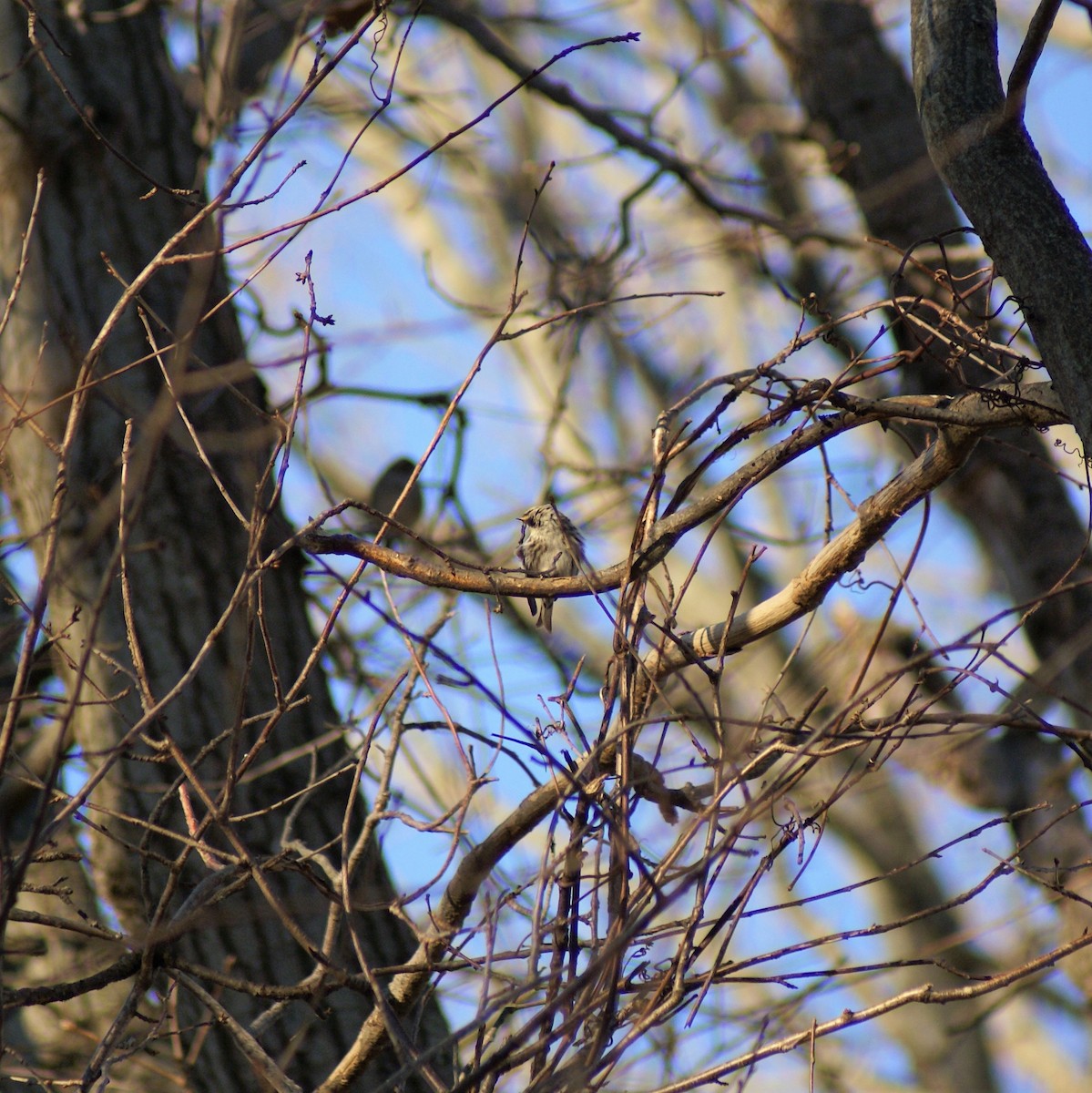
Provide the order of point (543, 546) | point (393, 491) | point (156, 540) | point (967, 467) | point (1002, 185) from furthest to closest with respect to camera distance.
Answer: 1. point (967, 467)
2. point (393, 491)
3. point (543, 546)
4. point (156, 540)
5. point (1002, 185)

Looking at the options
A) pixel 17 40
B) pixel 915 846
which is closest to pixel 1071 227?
pixel 17 40

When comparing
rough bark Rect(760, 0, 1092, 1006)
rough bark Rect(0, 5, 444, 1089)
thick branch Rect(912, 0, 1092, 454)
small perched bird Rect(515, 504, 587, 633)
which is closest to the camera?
thick branch Rect(912, 0, 1092, 454)

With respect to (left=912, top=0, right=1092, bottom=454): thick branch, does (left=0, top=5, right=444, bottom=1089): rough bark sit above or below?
above

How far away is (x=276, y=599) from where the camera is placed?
3957mm

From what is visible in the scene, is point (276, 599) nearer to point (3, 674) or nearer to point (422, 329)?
point (3, 674)

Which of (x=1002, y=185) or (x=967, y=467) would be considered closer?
(x=1002, y=185)

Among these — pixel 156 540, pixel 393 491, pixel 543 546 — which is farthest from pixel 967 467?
A: pixel 156 540

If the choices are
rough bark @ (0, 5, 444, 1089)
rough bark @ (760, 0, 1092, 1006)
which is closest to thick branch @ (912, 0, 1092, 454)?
rough bark @ (0, 5, 444, 1089)

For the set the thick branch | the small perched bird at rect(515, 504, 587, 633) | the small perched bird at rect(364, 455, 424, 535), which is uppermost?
the small perched bird at rect(364, 455, 424, 535)

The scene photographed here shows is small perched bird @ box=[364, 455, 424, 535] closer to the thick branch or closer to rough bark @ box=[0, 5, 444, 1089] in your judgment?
rough bark @ box=[0, 5, 444, 1089]

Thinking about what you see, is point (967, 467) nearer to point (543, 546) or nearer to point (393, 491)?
point (543, 546)

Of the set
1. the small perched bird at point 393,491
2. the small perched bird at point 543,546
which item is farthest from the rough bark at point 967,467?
the small perched bird at point 393,491

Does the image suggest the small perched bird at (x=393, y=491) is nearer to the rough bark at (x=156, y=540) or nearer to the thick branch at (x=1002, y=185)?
the rough bark at (x=156, y=540)

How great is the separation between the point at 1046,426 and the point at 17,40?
11.4 feet
